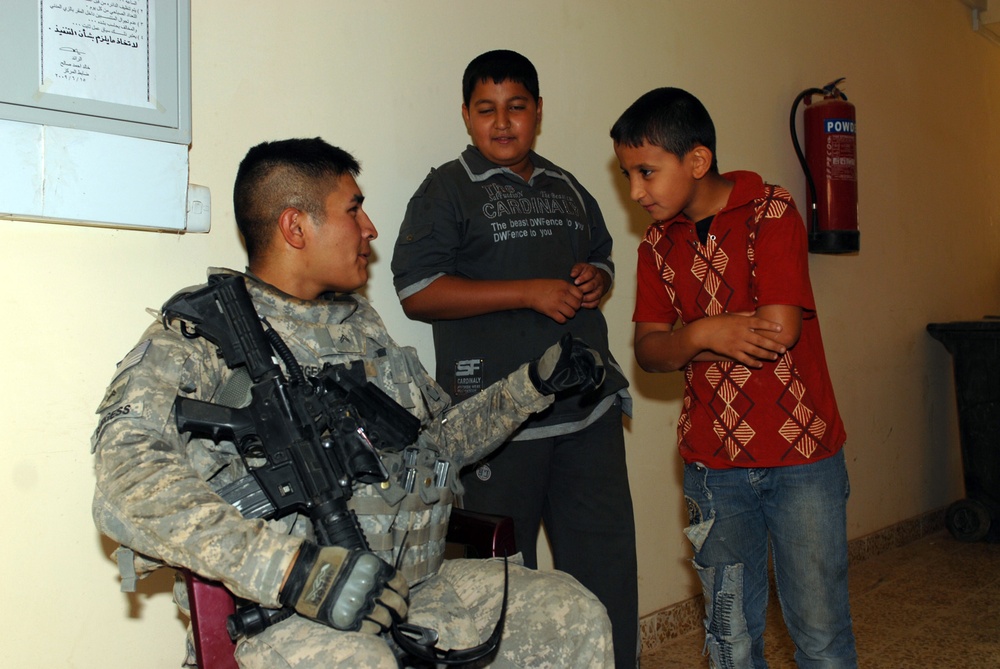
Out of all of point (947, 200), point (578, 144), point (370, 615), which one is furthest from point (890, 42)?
Result: point (370, 615)

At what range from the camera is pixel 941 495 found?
4.53m

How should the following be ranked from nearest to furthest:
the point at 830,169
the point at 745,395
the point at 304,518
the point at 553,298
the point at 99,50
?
the point at 304,518 → the point at 99,50 → the point at 745,395 → the point at 553,298 → the point at 830,169

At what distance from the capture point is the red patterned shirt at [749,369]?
170 centimetres

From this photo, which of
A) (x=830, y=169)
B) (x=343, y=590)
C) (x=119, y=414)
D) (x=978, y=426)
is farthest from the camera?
→ (x=978, y=426)

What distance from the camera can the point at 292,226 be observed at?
63.2 inches

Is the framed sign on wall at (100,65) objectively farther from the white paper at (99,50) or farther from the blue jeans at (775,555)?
the blue jeans at (775,555)

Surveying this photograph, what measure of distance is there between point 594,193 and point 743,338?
1.10 meters

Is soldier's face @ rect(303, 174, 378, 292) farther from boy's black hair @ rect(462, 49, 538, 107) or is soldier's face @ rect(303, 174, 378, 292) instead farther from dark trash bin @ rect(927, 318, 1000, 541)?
dark trash bin @ rect(927, 318, 1000, 541)

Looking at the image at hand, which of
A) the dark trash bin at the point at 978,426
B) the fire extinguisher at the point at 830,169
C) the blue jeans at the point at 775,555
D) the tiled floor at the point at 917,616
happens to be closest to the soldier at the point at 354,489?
the blue jeans at the point at 775,555

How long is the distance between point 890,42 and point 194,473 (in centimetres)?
414

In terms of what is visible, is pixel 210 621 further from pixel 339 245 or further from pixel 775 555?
pixel 775 555

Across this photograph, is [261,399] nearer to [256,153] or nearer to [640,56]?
[256,153]

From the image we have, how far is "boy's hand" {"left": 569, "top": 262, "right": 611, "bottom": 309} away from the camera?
6.72 feet

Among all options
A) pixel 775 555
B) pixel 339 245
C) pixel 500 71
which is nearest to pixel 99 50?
pixel 339 245
